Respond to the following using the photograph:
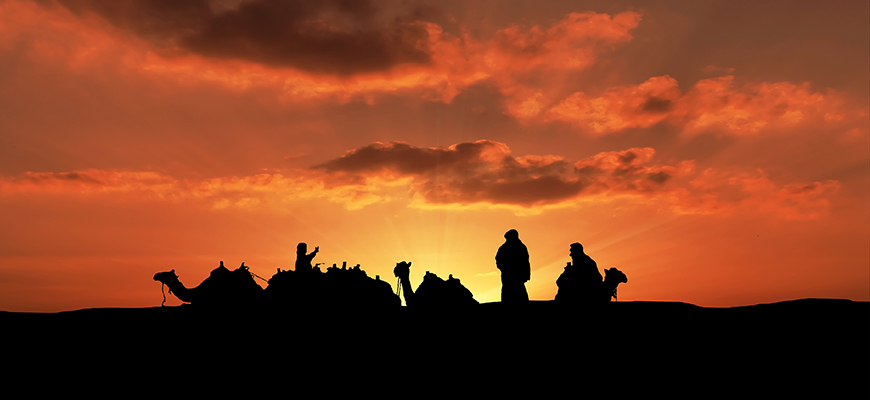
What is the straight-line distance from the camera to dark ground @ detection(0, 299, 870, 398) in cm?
2028

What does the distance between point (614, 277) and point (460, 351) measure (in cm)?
760

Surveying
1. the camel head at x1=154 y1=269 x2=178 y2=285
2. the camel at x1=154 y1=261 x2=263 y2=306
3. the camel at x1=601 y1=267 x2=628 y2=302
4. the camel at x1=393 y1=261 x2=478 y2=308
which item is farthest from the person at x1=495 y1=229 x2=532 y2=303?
the camel head at x1=154 y1=269 x2=178 y2=285

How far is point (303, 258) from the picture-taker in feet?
81.9

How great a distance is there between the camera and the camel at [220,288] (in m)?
24.4

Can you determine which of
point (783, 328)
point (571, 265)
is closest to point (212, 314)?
point (571, 265)

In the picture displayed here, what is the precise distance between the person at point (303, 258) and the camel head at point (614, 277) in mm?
12123

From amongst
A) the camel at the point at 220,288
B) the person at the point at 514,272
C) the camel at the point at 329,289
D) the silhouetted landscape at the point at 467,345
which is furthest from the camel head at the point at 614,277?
the camel at the point at 220,288

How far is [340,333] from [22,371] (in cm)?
1111

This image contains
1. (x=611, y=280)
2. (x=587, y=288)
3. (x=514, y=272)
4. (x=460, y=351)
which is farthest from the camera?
(x=514, y=272)

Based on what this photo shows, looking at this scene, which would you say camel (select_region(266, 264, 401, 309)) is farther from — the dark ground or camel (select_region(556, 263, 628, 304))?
camel (select_region(556, 263, 628, 304))

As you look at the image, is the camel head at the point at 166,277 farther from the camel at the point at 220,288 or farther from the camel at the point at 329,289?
the camel at the point at 329,289

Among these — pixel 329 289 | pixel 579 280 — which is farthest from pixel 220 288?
pixel 579 280

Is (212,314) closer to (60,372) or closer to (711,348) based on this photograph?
(60,372)

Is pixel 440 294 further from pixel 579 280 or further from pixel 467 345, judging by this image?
pixel 579 280
